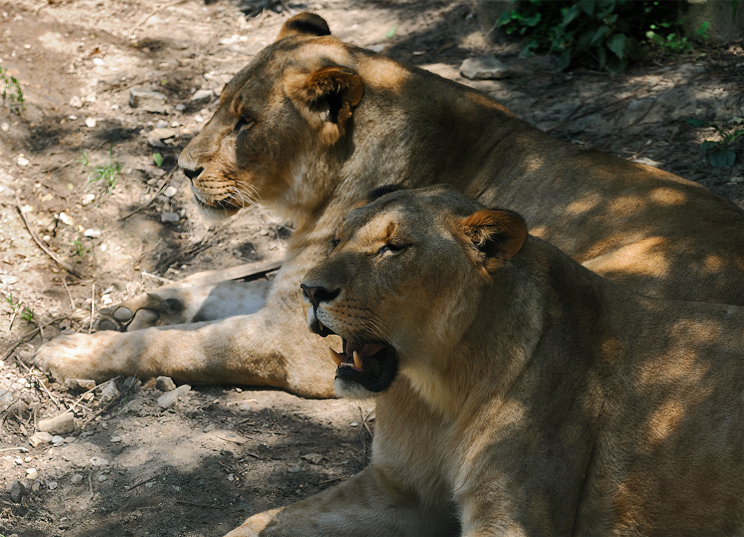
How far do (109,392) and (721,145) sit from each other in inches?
167

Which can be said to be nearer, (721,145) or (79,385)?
(79,385)

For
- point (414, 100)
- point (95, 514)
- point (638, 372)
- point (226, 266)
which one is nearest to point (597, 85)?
point (414, 100)

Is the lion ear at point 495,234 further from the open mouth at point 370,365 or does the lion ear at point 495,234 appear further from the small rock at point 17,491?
the small rock at point 17,491

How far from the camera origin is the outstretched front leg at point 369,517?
3174 millimetres

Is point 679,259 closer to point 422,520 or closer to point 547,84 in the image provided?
point 422,520

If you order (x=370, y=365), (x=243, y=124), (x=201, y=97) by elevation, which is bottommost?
(x=201, y=97)

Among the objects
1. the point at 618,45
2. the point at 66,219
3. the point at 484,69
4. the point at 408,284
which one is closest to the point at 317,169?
the point at 408,284

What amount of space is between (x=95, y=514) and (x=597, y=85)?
498 cm

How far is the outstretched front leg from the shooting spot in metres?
3.17

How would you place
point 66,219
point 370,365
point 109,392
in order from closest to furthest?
point 370,365 → point 109,392 → point 66,219

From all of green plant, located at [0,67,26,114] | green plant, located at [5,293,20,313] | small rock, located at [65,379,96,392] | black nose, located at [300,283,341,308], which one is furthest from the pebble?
green plant, located at [0,67,26,114]

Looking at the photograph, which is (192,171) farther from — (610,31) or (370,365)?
(610,31)

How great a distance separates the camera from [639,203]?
3.82m

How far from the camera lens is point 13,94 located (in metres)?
6.44
